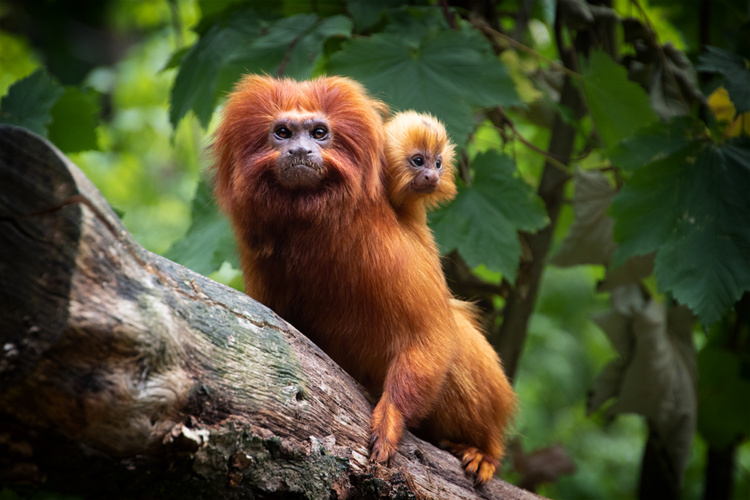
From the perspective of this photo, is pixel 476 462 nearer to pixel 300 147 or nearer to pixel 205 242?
pixel 300 147

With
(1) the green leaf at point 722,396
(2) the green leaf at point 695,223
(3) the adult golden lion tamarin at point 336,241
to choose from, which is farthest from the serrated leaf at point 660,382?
(3) the adult golden lion tamarin at point 336,241

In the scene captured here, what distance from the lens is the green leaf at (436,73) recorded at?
297 centimetres

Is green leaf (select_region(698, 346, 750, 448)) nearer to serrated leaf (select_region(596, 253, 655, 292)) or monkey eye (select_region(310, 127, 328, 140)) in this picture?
serrated leaf (select_region(596, 253, 655, 292))

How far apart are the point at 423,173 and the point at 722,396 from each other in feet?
9.43

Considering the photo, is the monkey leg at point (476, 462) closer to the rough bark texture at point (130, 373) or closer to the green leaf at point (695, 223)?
the rough bark texture at point (130, 373)

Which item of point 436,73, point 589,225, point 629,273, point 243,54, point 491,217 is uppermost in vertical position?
point 436,73

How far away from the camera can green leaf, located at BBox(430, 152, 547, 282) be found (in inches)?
118

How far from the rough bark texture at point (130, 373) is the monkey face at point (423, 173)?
83 centimetres

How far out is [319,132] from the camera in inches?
92.0

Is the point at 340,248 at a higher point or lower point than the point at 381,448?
higher

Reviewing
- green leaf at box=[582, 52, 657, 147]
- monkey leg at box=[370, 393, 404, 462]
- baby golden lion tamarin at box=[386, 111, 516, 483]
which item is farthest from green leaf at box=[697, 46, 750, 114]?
monkey leg at box=[370, 393, 404, 462]

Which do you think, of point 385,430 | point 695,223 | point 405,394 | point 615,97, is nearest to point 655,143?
point 695,223

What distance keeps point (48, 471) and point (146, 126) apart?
627 cm

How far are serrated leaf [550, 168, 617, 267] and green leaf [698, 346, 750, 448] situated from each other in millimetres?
1255
